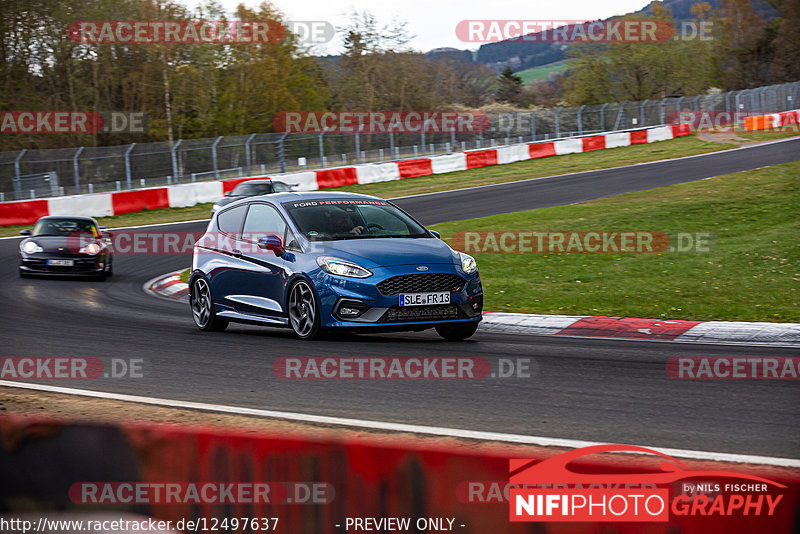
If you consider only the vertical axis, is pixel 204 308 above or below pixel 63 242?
below

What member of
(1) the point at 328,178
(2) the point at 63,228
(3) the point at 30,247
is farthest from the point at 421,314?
(1) the point at 328,178

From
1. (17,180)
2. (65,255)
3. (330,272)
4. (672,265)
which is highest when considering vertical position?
(17,180)

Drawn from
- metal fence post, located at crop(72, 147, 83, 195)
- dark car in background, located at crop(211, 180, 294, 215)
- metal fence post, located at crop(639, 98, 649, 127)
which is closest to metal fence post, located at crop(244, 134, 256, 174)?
metal fence post, located at crop(72, 147, 83, 195)

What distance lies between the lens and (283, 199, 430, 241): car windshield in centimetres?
995

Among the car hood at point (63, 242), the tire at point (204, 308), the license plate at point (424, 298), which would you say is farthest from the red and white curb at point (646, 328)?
the car hood at point (63, 242)

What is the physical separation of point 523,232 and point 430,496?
16.0m

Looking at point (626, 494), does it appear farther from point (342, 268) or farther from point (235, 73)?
point (235, 73)

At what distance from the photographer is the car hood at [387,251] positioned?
922 centimetres

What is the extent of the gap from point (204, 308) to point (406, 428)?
621 cm

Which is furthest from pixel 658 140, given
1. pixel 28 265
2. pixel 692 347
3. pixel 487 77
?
pixel 487 77

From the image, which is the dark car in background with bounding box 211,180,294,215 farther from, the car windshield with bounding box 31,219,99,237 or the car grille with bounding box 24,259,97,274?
the car grille with bounding box 24,259,97,274

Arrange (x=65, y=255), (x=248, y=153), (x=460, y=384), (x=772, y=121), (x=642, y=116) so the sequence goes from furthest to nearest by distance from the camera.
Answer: (x=642, y=116)
(x=772, y=121)
(x=248, y=153)
(x=65, y=255)
(x=460, y=384)

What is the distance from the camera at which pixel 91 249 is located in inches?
717

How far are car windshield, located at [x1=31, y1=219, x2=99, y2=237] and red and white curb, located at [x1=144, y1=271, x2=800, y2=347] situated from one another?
10.4m
